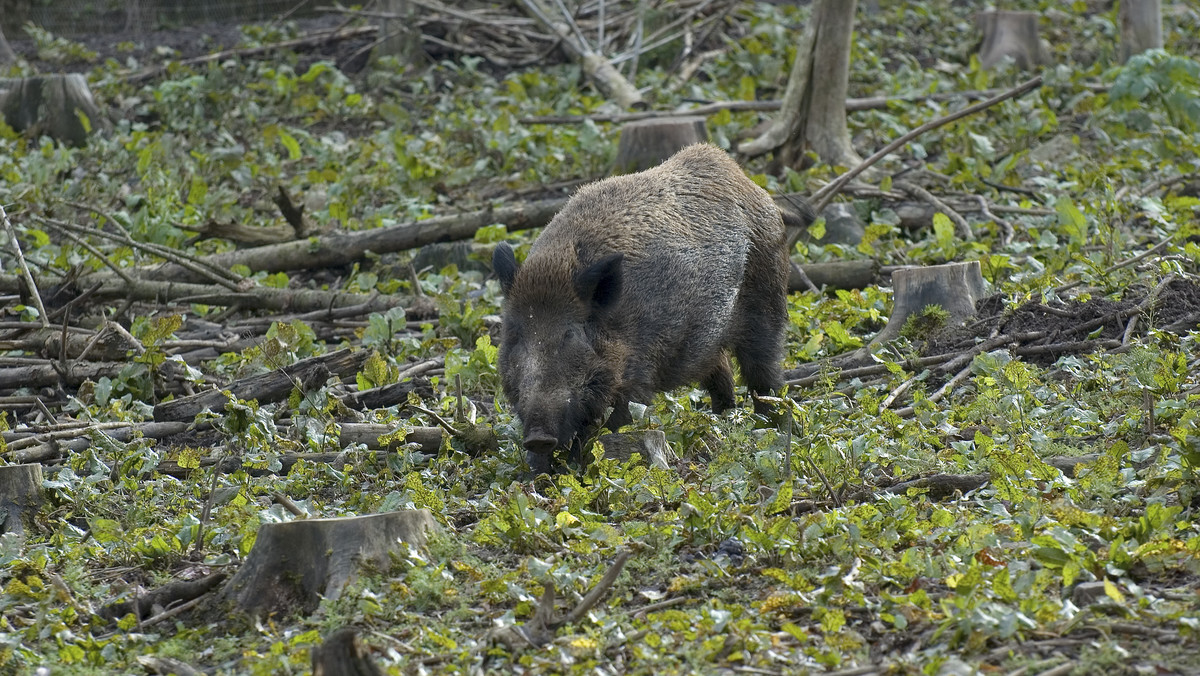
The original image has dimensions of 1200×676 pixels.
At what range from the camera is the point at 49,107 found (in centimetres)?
1220

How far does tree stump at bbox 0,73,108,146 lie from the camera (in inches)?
480

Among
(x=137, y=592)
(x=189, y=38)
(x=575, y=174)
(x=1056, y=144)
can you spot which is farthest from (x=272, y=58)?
(x=137, y=592)

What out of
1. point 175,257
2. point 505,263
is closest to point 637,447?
point 505,263

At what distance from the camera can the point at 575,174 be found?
10203mm

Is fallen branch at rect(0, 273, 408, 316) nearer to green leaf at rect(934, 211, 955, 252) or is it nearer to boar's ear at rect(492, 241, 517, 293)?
boar's ear at rect(492, 241, 517, 293)

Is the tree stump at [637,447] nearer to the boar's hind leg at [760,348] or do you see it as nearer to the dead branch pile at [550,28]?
the boar's hind leg at [760,348]

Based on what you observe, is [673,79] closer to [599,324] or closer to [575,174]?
[575,174]

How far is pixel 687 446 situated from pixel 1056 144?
6531 millimetres

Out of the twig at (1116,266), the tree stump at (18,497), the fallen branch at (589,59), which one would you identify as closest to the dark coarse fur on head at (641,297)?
the twig at (1116,266)

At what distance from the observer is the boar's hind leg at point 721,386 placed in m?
6.44

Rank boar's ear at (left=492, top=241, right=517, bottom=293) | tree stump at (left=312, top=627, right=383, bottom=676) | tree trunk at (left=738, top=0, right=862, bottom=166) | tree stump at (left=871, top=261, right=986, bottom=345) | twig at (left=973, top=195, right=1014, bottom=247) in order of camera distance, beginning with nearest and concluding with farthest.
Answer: tree stump at (left=312, top=627, right=383, bottom=676) < boar's ear at (left=492, top=241, right=517, bottom=293) < tree stump at (left=871, top=261, right=986, bottom=345) < twig at (left=973, top=195, right=1014, bottom=247) < tree trunk at (left=738, top=0, right=862, bottom=166)

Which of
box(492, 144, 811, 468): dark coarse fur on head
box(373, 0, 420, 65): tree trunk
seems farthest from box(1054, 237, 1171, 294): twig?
box(373, 0, 420, 65): tree trunk

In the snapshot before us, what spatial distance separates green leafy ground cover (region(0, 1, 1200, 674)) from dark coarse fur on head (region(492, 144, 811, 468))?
0.25 metres

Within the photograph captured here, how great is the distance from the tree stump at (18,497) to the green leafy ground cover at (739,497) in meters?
0.06
